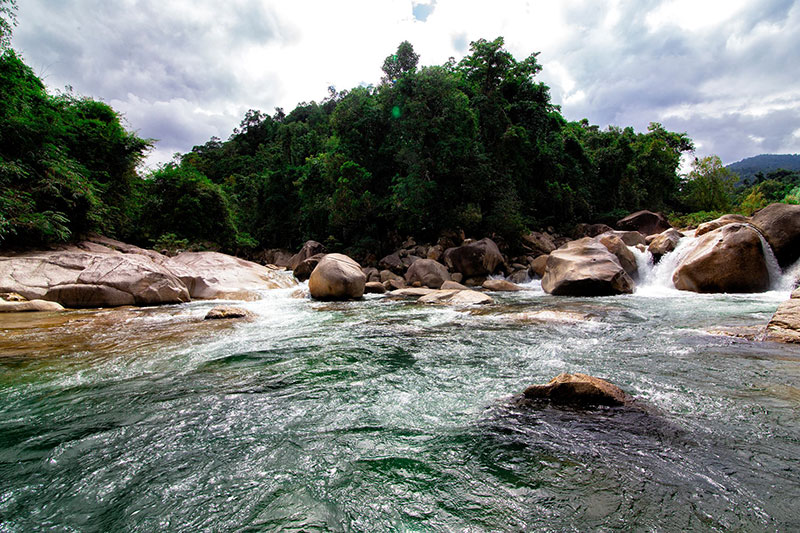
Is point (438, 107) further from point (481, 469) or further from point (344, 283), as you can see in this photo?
point (481, 469)

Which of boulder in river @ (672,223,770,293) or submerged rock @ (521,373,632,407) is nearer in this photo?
submerged rock @ (521,373,632,407)

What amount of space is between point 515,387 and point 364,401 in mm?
1486

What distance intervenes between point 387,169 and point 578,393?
20080 mm

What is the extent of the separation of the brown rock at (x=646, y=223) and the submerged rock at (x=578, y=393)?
76.8 feet

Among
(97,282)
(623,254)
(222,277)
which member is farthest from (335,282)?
(623,254)

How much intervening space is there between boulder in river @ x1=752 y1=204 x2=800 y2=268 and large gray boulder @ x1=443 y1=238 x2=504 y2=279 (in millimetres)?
9129

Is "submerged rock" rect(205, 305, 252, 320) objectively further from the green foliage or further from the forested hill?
the green foliage

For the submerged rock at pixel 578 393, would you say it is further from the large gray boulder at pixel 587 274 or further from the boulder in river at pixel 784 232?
the boulder in river at pixel 784 232

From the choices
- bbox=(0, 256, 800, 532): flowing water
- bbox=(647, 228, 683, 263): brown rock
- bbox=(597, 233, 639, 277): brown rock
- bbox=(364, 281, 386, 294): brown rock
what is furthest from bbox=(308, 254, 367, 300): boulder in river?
bbox=(647, 228, 683, 263): brown rock

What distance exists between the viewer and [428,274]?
51.4 ft

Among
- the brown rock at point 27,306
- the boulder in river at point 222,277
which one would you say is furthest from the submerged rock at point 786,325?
the brown rock at point 27,306

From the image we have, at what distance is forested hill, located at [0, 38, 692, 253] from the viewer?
40.9 feet

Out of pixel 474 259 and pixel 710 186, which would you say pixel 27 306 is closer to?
pixel 474 259

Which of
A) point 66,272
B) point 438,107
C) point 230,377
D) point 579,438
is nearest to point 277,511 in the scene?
point 579,438
